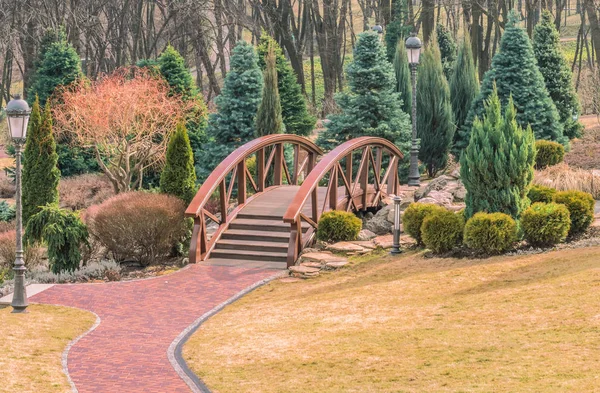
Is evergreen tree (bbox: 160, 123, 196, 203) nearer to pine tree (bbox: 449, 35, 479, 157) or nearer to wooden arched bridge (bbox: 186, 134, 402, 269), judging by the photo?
wooden arched bridge (bbox: 186, 134, 402, 269)

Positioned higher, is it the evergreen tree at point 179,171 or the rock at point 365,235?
the evergreen tree at point 179,171

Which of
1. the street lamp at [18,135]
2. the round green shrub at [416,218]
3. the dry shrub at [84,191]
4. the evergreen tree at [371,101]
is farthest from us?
the dry shrub at [84,191]

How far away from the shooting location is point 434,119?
30.7m

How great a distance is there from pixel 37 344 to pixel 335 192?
32.8 ft

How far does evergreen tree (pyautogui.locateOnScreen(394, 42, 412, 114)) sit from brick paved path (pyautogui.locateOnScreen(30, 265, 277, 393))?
14.4 meters

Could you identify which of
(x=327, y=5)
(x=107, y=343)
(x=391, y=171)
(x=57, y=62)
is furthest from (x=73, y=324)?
(x=327, y=5)

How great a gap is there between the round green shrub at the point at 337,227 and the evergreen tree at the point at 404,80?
1207 cm

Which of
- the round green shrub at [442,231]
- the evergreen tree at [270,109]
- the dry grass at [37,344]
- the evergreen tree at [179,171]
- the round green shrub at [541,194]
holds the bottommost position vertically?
the dry grass at [37,344]

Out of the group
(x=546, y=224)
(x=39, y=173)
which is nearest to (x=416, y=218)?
(x=546, y=224)

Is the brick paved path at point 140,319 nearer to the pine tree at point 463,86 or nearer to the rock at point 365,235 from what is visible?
the rock at point 365,235

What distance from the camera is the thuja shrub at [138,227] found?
20939 mm

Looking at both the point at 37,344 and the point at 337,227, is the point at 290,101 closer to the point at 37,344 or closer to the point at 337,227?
the point at 337,227

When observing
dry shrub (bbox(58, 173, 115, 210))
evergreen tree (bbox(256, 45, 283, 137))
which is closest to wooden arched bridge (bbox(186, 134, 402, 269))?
evergreen tree (bbox(256, 45, 283, 137))

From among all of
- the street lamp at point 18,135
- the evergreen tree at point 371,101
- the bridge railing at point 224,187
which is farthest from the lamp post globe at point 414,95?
the street lamp at point 18,135
